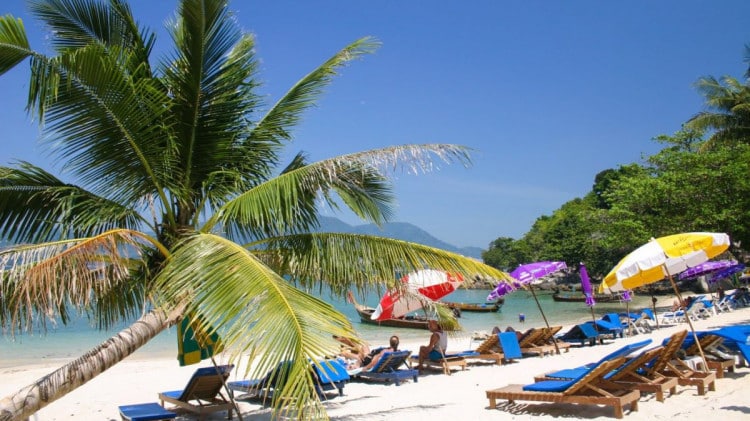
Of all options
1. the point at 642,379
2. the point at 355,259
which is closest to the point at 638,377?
the point at 642,379

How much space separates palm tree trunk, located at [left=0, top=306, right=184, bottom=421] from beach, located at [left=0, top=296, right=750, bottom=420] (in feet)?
10.3

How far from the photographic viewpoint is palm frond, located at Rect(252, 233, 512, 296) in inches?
234

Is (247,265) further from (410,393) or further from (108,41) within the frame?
(410,393)

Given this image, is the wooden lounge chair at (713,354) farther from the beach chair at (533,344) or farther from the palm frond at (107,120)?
the palm frond at (107,120)

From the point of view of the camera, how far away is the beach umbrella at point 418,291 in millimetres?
6707

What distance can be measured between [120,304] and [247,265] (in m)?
2.71

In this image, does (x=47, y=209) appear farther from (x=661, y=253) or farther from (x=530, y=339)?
(x=530, y=339)

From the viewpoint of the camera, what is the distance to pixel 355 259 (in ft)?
20.4

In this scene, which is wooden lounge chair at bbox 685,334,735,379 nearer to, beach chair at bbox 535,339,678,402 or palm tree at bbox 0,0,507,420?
beach chair at bbox 535,339,678,402

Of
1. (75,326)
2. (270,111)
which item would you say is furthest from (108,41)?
(75,326)

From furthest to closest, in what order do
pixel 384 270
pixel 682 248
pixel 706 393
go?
pixel 682 248 < pixel 706 393 < pixel 384 270

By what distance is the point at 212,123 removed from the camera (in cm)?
656

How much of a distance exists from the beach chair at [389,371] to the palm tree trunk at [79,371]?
19.4 feet

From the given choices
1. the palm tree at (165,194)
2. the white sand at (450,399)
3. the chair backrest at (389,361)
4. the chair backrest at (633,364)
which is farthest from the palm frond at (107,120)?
the chair backrest at (389,361)
